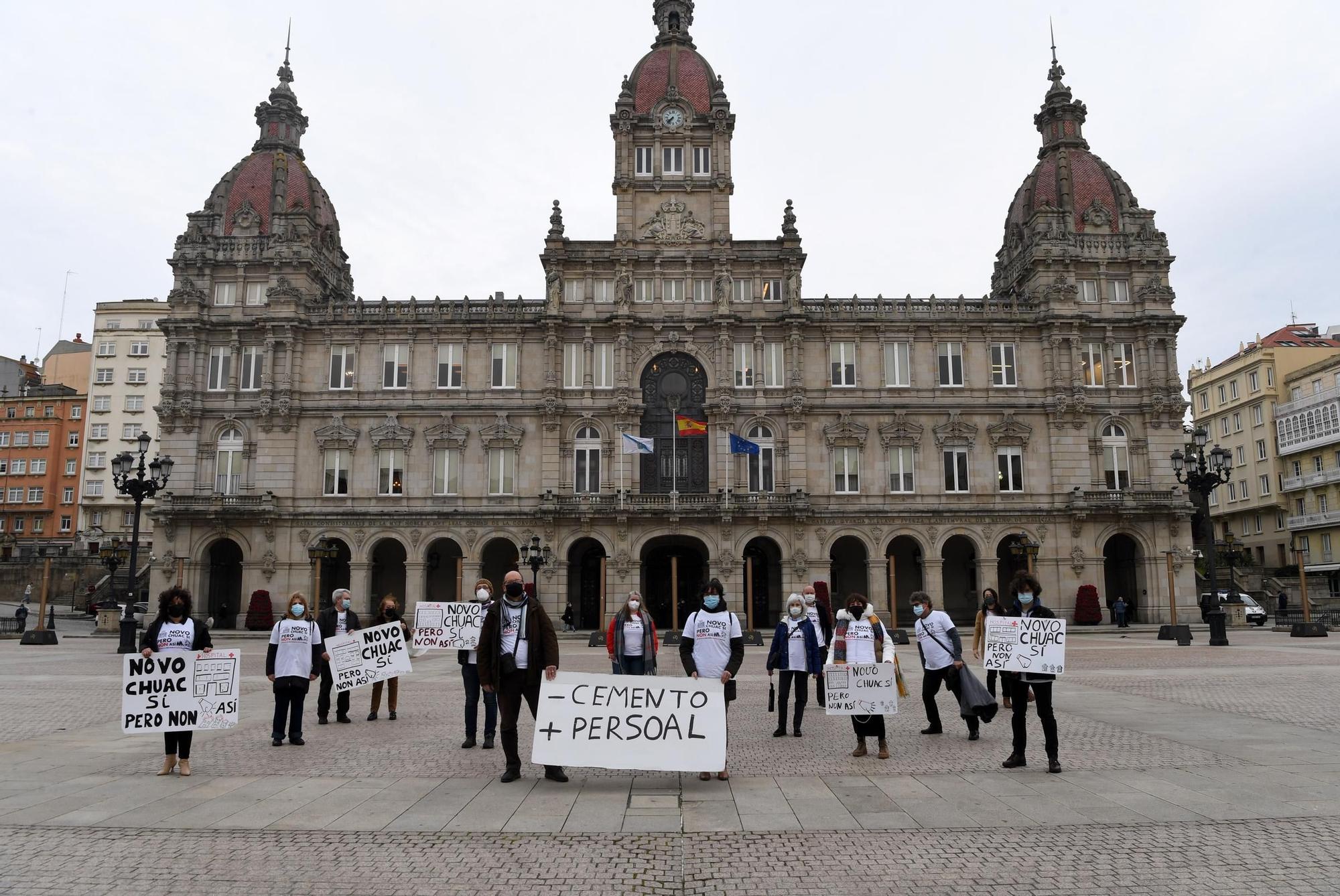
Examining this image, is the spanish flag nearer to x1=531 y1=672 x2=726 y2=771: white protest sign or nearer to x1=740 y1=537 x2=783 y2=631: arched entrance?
x1=740 y1=537 x2=783 y2=631: arched entrance

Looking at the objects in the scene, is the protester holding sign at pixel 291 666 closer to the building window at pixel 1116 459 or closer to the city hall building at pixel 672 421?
the city hall building at pixel 672 421

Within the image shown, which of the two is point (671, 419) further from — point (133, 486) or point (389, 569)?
point (133, 486)

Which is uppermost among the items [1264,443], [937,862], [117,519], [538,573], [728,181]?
[728,181]

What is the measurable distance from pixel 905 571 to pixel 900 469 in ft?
19.5

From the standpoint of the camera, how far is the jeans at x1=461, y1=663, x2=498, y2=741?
1302 cm

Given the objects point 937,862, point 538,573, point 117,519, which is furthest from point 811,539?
point 117,519

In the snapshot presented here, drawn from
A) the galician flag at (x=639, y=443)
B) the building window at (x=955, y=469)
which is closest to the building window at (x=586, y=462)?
the galician flag at (x=639, y=443)

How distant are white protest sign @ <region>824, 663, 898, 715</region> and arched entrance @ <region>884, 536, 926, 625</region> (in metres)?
37.6

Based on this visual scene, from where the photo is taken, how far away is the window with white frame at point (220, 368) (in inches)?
1922

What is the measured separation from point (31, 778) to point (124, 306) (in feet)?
269

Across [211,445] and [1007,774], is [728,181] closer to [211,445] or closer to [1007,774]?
[211,445]

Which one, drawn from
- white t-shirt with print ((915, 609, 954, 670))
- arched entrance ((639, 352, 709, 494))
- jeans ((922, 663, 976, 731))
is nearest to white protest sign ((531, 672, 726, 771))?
white t-shirt with print ((915, 609, 954, 670))

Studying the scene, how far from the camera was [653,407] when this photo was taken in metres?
48.3

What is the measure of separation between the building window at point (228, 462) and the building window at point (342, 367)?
5579 millimetres
